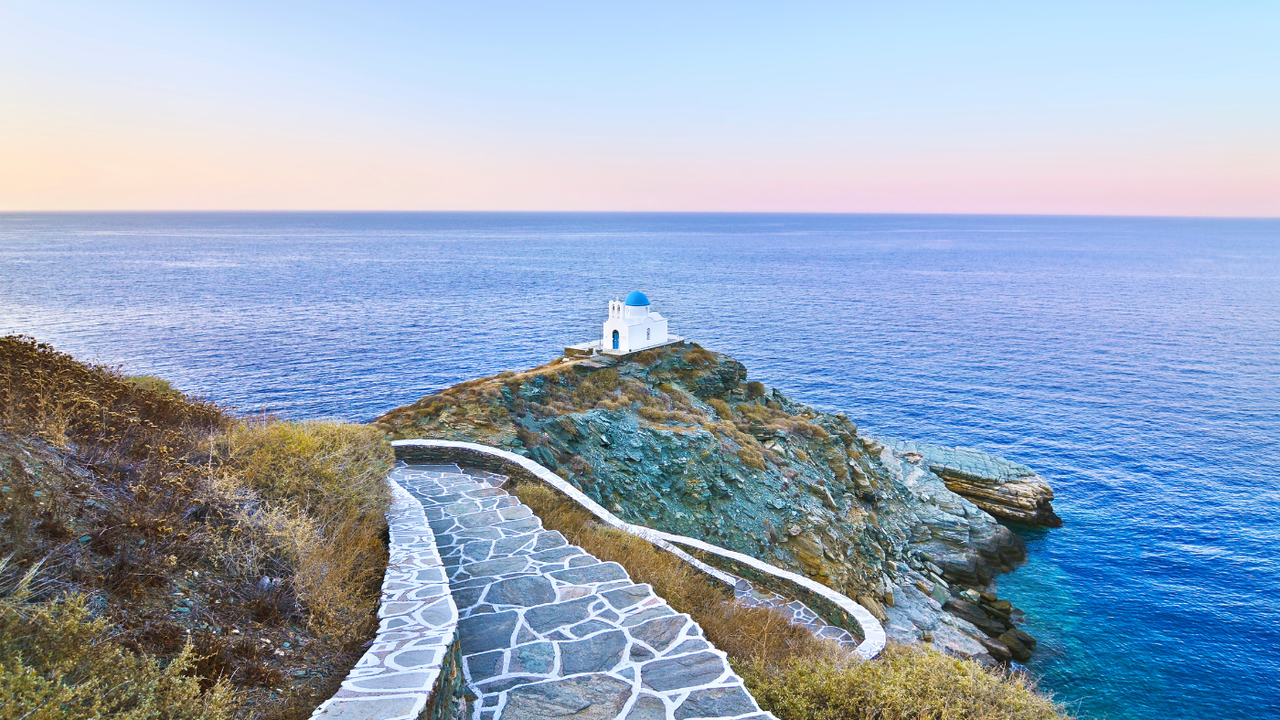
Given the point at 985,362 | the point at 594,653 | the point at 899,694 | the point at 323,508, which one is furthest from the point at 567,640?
the point at 985,362

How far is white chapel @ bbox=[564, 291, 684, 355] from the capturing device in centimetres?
3362

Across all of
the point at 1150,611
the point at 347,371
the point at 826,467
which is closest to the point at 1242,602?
the point at 1150,611

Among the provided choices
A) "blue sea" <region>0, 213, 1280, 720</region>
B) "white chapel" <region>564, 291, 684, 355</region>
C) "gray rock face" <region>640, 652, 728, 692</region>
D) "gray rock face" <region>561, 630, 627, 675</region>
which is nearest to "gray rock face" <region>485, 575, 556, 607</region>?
"gray rock face" <region>561, 630, 627, 675</region>

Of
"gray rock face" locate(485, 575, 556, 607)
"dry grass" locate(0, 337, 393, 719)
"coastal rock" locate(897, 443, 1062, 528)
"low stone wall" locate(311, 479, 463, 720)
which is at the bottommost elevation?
"coastal rock" locate(897, 443, 1062, 528)

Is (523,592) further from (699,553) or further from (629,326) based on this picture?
(629,326)

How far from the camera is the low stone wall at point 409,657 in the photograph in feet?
16.5

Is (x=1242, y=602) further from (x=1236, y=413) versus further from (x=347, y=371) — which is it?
(x=347, y=371)

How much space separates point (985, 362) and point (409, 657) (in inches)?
2308

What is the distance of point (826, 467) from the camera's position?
94.3 ft

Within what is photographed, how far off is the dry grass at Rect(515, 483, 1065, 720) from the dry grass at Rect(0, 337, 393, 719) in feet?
13.3

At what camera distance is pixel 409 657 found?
5805mm

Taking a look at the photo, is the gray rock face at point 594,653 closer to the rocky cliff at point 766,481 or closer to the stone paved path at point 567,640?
the stone paved path at point 567,640

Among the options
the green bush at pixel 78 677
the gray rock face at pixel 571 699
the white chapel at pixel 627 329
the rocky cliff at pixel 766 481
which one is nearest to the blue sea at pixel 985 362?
the rocky cliff at pixel 766 481

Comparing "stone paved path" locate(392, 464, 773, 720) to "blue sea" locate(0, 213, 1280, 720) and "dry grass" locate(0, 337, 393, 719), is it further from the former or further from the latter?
"blue sea" locate(0, 213, 1280, 720)
